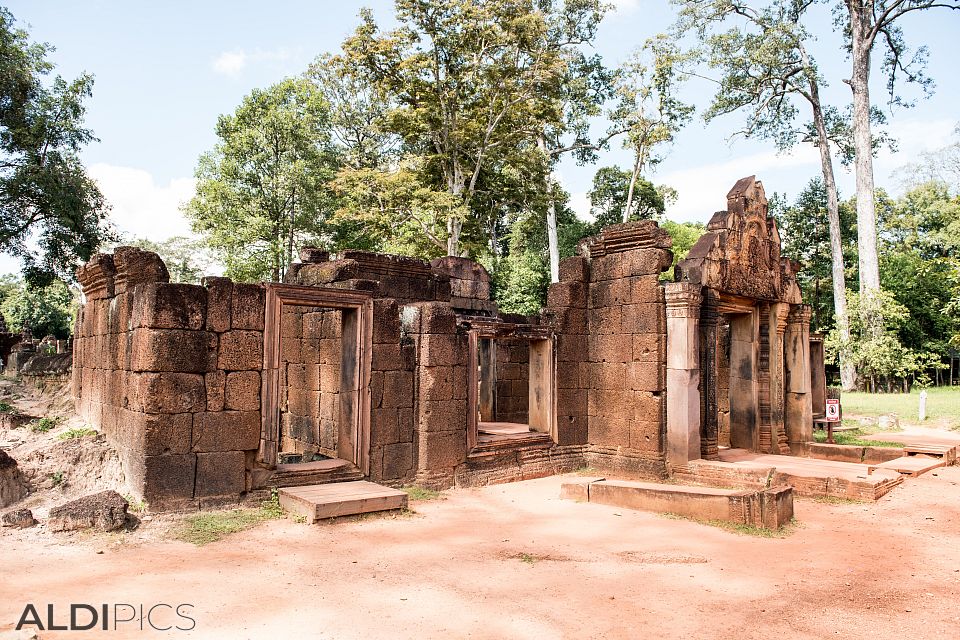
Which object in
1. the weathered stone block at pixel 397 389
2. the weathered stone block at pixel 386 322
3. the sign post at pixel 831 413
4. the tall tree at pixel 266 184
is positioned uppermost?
the tall tree at pixel 266 184

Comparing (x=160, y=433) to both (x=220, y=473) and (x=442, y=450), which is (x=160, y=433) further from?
(x=442, y=450)

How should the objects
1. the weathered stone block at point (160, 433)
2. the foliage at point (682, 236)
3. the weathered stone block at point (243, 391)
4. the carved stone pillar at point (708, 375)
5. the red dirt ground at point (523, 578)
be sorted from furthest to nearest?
the foliage at point (682, 236) → the carved stone pillar at point (708, 375) → the weathered stone block at point (243, 391) → the weathered stone block at point (160, 433) → the red dirt ground at point (523, 578)

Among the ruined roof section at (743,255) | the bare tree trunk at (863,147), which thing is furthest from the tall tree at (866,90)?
the ruined roof section at (743,255)

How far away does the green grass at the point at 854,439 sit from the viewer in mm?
13947

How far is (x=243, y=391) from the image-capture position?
7715 mm

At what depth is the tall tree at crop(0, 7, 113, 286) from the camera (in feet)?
61.7

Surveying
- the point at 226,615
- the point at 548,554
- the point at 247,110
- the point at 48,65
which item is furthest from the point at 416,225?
the point at 226,615

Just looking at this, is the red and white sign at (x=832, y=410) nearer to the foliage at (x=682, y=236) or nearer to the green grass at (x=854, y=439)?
the green grass at (x=854, y=439)

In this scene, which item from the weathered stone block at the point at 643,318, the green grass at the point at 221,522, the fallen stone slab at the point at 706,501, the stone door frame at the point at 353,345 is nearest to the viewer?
the green grass at the point at 221,522

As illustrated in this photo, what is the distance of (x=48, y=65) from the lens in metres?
19.8

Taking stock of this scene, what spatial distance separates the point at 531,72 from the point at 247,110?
11.7m

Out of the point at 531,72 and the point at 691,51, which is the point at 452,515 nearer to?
the point at 531,72

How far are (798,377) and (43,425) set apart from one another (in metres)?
13.5

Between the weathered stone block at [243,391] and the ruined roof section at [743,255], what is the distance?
22.6 ft
